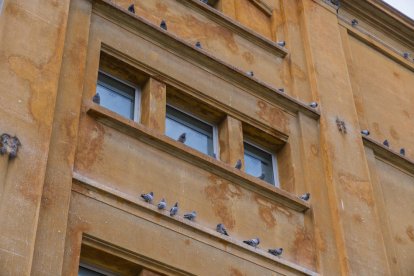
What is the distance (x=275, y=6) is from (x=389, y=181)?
4.63 metres

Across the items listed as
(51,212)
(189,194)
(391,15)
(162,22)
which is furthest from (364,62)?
(51,212)

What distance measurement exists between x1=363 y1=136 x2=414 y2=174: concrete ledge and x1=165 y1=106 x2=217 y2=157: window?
141 inches

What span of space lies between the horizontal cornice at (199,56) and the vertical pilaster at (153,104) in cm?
96

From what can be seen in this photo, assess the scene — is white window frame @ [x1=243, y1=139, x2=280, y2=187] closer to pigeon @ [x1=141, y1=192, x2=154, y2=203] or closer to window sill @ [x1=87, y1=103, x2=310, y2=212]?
window sill @ [x1=87, y1=103, x2=310, y2=212]

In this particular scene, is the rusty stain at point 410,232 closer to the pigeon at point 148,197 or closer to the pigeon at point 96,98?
the pigeon at point 148,197

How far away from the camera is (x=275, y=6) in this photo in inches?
806

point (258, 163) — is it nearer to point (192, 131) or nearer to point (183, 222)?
point (192, 131)

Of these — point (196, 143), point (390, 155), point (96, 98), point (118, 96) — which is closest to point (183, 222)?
point (96, 98)

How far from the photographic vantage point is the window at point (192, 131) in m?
16.3

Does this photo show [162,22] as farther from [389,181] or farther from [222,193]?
[389,181]

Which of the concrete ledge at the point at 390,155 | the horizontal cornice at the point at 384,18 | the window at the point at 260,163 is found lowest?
the window at the point at 260,163

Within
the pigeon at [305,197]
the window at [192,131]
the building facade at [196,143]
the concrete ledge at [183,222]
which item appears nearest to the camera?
the building facade at [196,143]

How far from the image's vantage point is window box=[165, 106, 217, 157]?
53.4 feet

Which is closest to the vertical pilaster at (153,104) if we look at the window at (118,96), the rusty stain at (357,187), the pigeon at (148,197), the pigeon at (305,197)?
the window at (118,96)
